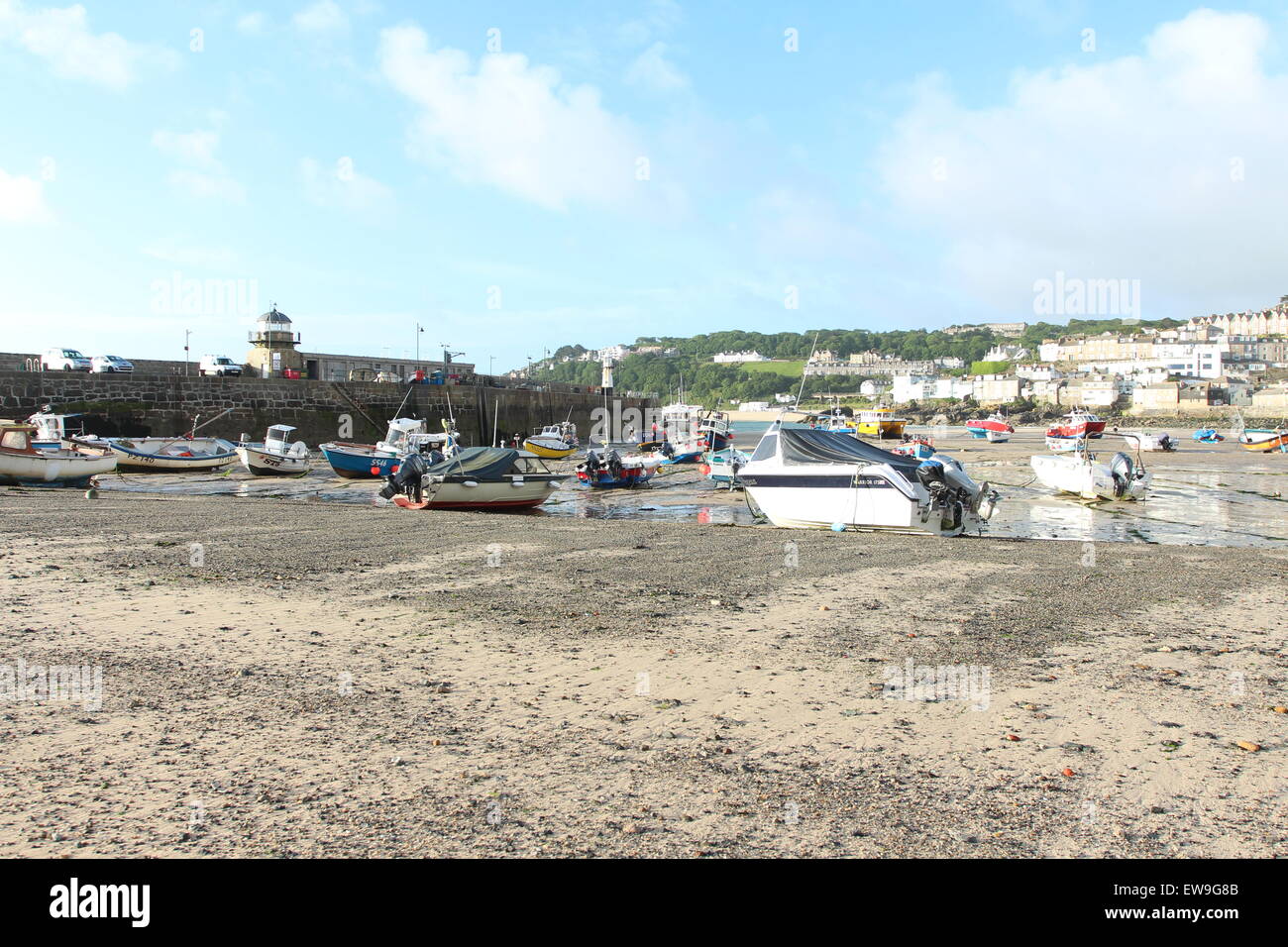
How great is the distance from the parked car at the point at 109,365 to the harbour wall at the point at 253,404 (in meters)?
3.00

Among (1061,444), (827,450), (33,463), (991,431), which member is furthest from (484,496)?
(991,431)

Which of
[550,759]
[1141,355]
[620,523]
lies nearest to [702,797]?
[550,759]

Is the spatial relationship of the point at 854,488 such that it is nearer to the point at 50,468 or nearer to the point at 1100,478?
the point at 1100,478

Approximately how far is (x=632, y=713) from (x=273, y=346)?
2437 inches

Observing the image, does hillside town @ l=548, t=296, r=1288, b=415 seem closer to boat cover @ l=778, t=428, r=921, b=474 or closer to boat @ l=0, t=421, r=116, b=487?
boat @ l=0, t=421, r=116, b=487

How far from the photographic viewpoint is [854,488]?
18.2 meters

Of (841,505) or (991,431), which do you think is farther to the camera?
(991,431)

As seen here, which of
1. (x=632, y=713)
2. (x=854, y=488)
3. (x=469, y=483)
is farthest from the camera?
(x=469, y=483)

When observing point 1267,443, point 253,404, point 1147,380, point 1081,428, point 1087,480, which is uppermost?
point 1147,380

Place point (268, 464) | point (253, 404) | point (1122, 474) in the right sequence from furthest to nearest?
point (253, 404) → point (268, 464) → point (1122, 474)

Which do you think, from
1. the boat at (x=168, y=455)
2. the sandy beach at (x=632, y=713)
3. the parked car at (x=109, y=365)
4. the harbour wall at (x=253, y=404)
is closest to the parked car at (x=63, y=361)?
the parked car at (x=109, y=365)

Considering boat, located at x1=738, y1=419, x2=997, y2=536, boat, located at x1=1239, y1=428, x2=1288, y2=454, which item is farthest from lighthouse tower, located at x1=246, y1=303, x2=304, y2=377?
boat, located at x1=1239, y1=428, x2=1288, y2=454

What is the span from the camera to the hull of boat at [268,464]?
115 ft
